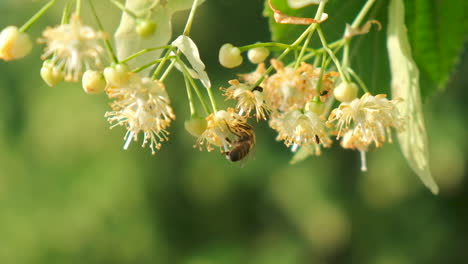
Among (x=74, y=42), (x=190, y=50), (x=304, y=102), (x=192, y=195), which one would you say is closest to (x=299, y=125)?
(x=304, y=102)

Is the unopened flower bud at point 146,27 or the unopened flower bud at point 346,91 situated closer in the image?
the unopened flower bud at point 146,27

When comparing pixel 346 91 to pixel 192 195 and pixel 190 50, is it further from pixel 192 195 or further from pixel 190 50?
pixel 192 195

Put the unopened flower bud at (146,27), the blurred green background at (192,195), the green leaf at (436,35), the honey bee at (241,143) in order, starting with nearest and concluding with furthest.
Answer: the unopened flower bud at (146,27), the honey bee at (241,143), the green leaf at (436,35), the blurred green background at (192,195)

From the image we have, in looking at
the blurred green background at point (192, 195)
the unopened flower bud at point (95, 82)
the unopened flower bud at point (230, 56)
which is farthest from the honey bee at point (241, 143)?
the blurred green background at point (192, 195)

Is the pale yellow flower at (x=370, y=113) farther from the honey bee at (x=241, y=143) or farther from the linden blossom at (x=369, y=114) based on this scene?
the honey bee at (x=241, y=143)

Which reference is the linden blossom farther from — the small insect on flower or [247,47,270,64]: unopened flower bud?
the small insect on flower

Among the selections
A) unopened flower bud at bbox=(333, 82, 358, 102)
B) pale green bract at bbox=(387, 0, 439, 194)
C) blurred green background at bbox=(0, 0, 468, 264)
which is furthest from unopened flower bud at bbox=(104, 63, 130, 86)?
blurred green background at bbox=(0, 0, 468, 264)

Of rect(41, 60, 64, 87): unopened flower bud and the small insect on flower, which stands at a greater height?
the small insect on flower
